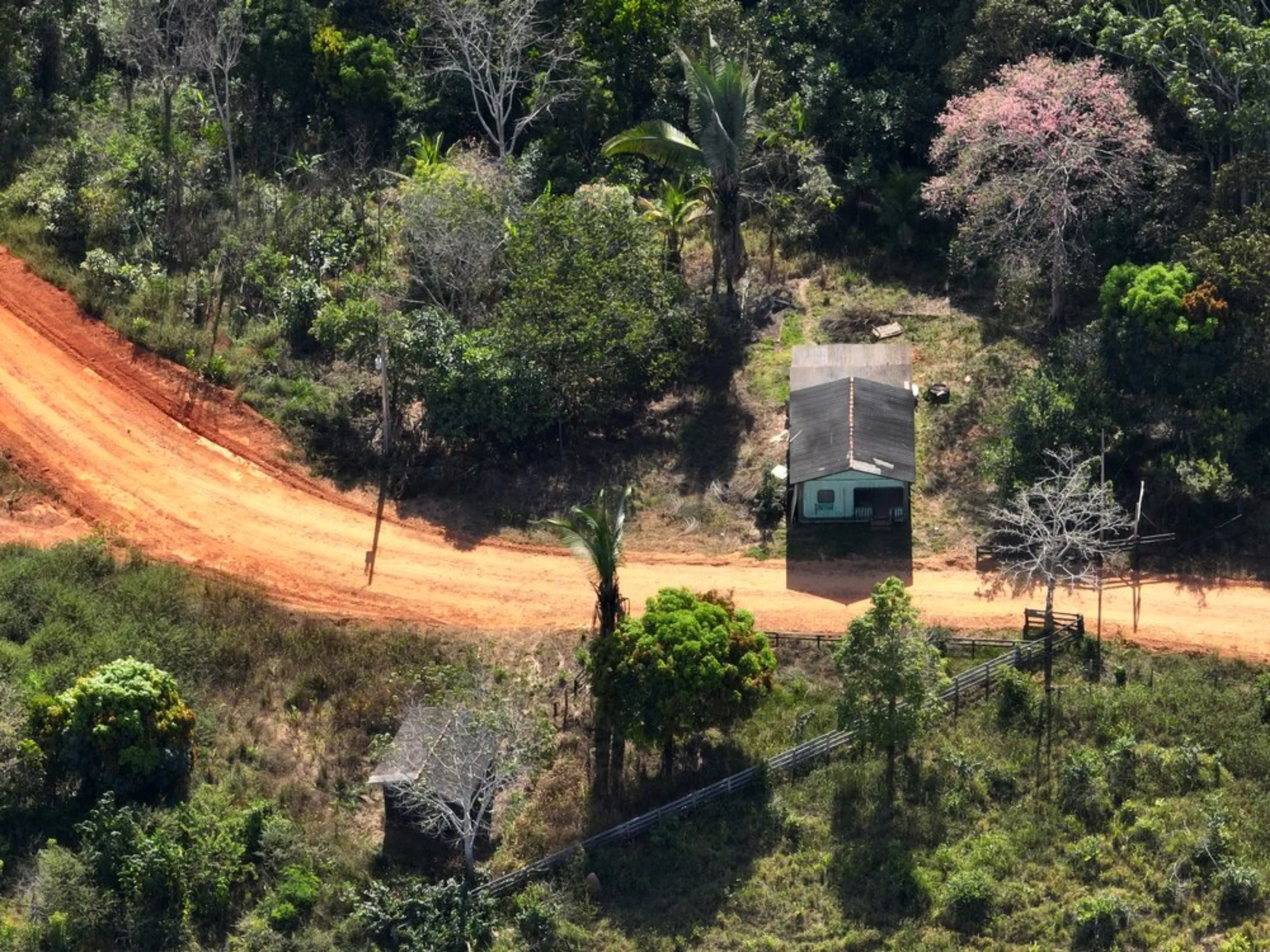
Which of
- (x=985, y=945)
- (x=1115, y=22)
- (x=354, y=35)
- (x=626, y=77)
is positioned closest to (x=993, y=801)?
(x=985, y=945)

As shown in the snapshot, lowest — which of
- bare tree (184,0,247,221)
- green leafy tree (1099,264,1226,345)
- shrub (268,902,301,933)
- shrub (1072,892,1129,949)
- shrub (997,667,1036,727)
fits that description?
shrub (268,902,301,933)

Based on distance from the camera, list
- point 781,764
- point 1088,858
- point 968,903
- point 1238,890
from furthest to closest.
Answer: point 781,764 < point 1088,858 < point 968,903 < point 1238,890

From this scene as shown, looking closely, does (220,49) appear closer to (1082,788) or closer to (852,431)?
(852,431)

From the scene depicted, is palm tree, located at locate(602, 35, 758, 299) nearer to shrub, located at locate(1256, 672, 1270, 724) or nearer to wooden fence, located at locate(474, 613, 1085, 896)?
wooden fence, located at locate(474, 613, 1085, 896)

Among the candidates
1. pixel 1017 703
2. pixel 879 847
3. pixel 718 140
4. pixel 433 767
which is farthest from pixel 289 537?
pixel 1017 703

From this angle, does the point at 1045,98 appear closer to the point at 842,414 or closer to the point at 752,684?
the point at 842,414

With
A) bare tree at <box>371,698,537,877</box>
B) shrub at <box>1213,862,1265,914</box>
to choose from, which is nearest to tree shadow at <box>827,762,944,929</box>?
shrub at <box>1213,862,1265,914</box>
